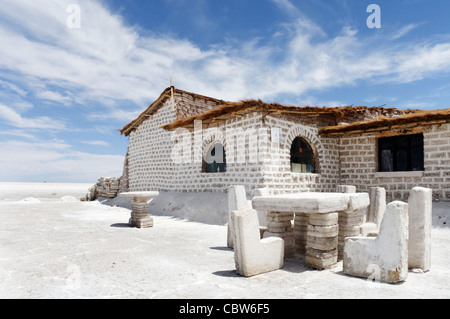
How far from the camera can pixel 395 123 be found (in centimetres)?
955

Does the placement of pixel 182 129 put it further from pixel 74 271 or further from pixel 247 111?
pixel 74 271

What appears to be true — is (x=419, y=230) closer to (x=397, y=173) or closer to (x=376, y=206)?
(x=376, y=206)

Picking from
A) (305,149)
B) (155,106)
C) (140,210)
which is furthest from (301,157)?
(155,106)

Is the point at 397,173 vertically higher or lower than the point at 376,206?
higher

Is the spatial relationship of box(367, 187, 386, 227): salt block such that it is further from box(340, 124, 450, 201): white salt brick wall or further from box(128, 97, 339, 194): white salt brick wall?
box(340, 124, 450, 201): white salt brick wall

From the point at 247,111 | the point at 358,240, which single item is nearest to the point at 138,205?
the point at 247,111

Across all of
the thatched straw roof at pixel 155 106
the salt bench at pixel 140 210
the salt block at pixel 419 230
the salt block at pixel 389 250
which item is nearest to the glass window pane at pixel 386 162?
the salt block at pixel 419 230

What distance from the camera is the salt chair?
3.95 meters

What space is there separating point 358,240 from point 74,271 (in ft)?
12.7

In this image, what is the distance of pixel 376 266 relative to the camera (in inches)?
148

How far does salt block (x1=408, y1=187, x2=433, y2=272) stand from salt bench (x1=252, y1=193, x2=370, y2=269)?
0.70 m

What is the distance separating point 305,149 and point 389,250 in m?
7.42

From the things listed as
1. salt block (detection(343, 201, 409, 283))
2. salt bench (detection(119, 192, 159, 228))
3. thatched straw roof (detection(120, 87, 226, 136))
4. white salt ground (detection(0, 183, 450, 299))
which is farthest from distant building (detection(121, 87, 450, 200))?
salt block (detection(343, 201, 409, 283))

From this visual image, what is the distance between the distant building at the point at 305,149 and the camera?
9.35 m
